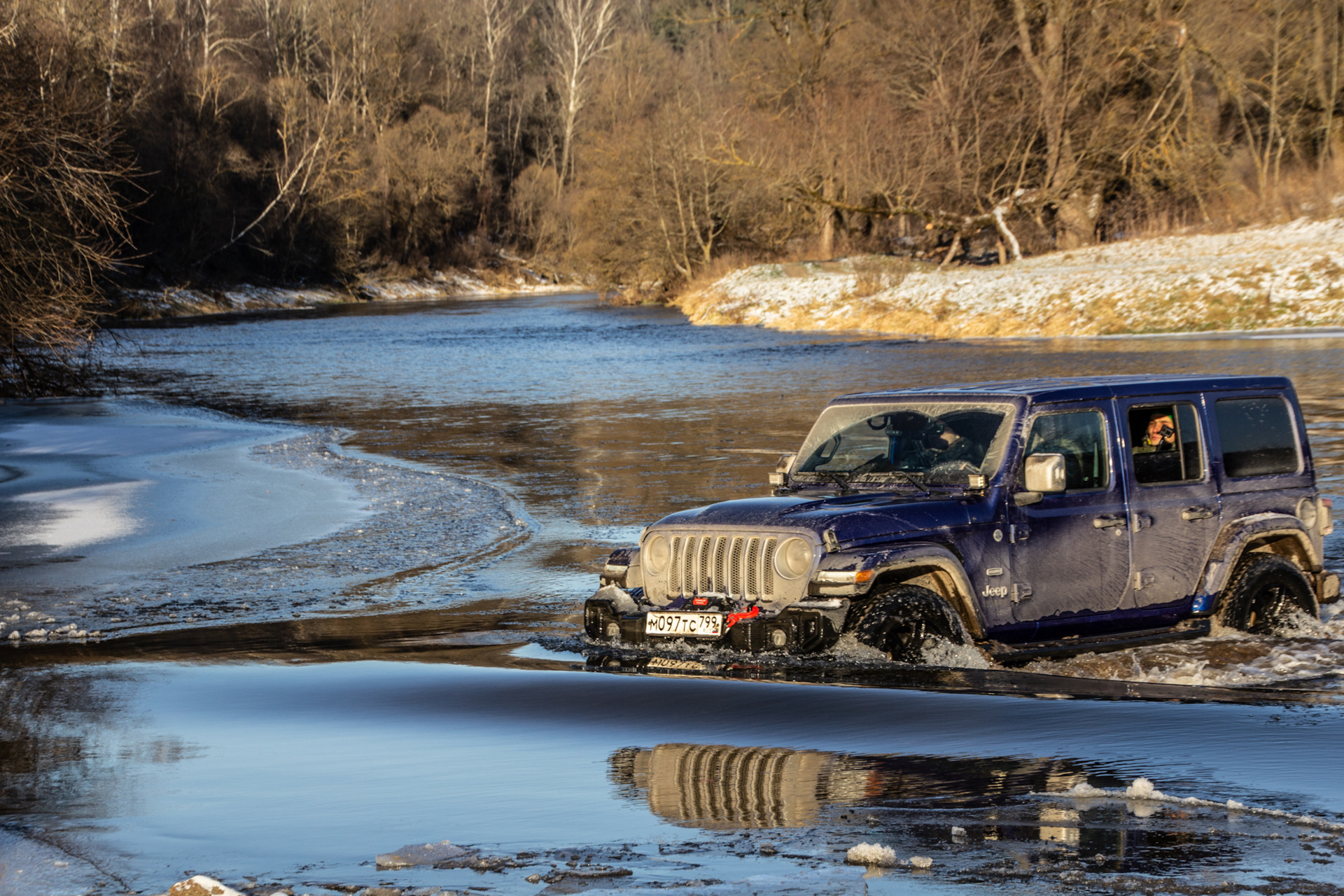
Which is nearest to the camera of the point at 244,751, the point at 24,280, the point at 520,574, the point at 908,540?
the point at 244,751

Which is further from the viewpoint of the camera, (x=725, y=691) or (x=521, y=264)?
(x=521, y=264)

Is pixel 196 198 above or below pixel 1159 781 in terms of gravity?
above

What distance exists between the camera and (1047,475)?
8.09 meters

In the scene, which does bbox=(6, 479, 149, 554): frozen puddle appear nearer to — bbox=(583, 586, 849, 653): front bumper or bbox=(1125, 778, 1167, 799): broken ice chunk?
bbox=(583, 586, 849, 653): front bumper

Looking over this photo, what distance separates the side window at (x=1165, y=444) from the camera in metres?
8.82

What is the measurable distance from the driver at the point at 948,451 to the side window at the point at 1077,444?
318 millimetres

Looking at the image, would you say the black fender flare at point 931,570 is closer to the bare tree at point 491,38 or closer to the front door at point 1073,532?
the front door at point 1073,532

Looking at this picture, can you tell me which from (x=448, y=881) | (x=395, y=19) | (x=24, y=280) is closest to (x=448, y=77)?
(x=395, y=19)

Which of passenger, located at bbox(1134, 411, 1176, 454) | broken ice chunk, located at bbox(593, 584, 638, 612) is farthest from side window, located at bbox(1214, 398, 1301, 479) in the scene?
broken ice chunk, located at bbox(593, 584, 638, 612)

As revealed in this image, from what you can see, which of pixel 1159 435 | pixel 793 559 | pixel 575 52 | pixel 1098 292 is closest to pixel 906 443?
pixel 793 559

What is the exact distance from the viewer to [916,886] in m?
4.72

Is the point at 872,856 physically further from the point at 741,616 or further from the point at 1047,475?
the point at 1047,475

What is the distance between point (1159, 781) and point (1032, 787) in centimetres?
58

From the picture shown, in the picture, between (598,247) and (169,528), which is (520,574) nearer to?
(169,528)
